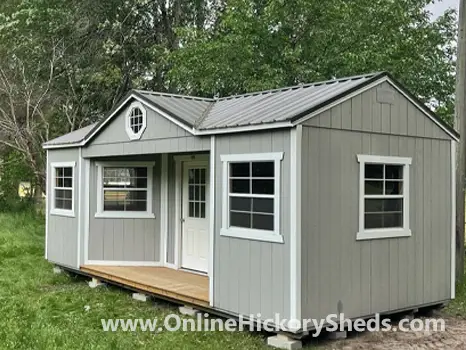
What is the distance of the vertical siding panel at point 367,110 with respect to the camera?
590cm

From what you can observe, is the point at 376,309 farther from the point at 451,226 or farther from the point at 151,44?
the point at 151,44

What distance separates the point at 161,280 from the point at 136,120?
2274 millimetres

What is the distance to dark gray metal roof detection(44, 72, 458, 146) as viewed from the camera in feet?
18.3

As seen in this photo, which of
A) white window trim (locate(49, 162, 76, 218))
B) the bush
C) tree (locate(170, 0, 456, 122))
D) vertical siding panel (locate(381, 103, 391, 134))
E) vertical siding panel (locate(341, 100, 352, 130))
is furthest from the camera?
the bush

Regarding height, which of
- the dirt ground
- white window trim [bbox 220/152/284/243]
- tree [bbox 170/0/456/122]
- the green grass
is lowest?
the dirt ground

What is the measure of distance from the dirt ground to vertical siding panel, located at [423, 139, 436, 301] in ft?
2.03

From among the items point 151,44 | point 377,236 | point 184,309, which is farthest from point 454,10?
point 184,309

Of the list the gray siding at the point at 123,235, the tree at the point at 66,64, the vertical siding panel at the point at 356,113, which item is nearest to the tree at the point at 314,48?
the tree at the point at 66,64

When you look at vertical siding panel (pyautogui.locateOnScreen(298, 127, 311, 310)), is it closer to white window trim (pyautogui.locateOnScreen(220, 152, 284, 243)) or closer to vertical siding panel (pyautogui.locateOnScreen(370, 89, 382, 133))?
white window trim (pyautogui.locateOnScreen(220, 152, 284, 243))

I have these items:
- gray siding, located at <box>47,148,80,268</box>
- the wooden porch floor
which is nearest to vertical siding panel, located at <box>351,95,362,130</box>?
the wooden porch floor

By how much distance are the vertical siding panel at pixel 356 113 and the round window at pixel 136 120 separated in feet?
10.0

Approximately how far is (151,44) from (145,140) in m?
9.74

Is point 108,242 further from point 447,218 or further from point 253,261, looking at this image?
point 447,218

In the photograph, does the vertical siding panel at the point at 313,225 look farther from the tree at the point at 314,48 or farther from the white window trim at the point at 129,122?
the tree at the point at 314,48
